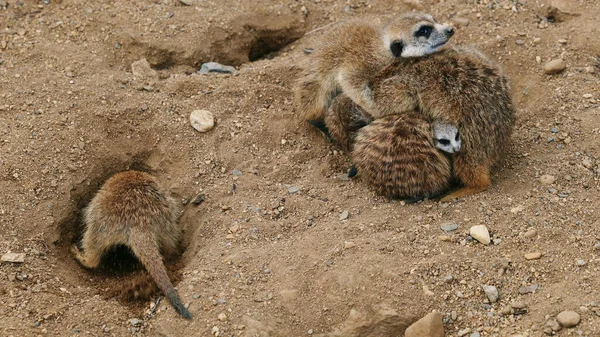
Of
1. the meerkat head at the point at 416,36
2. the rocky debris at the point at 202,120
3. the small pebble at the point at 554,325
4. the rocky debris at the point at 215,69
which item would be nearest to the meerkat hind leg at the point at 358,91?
the meerkat head at the point at 416,36

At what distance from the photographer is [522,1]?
6.17m

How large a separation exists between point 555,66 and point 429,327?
2686 millimetres

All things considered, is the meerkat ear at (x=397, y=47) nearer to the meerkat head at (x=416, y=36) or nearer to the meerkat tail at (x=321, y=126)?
→ the meerkat head at (x=416, y=36)

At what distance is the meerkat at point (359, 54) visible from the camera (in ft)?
16.2

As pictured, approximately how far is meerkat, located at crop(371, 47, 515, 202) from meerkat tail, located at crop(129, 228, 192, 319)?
5.60 ft

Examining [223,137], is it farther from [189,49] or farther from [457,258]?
[457,258]

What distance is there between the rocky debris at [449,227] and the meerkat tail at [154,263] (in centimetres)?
150

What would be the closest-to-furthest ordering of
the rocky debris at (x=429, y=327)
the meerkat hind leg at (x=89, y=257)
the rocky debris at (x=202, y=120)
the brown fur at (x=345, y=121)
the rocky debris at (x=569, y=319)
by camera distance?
the rocky debris at (x=569, y=319), the rocky debris at (x=429, y=327), the meerkat hind leg at (x=89, y=257), the brown fur at (x=345, y=121), the rocky debris at (x=202, y=120)

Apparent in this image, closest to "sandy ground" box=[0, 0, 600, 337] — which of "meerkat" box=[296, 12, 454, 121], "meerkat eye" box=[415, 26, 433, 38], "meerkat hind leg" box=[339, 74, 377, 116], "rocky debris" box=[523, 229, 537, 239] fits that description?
"rocky debris" box=[523, 229, 537, 239]

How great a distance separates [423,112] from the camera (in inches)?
187

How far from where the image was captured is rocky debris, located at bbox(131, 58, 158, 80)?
221 inches

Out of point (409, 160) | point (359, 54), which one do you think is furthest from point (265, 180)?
point (359, 54)

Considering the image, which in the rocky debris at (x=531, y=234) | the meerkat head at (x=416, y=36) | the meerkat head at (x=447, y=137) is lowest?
the rocky debris at (x=531, y=234)

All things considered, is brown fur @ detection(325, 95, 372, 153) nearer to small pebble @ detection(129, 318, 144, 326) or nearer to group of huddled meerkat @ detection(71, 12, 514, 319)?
group of huddled meerkat @ detection(71, 12, 514, 319)
